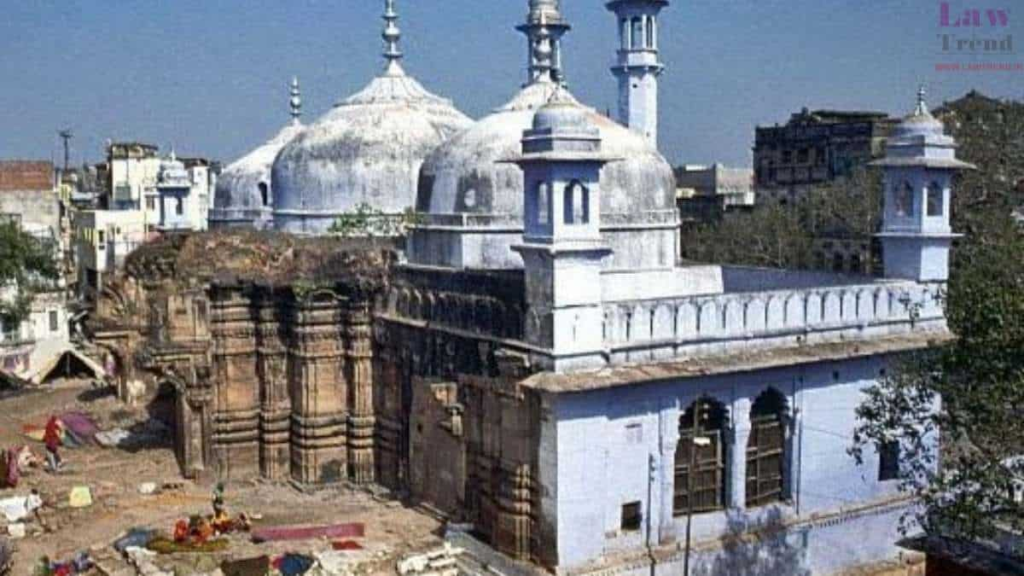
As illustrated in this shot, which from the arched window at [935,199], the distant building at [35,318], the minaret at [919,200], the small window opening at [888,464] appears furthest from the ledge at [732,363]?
the distant building at [35,318]

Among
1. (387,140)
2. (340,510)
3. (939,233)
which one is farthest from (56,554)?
(939,233)

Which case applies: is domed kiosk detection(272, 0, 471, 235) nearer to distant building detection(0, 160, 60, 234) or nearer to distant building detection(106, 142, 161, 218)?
distant building detection(0, 160, 60, 234)

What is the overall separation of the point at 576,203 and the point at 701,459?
3663 millimetres

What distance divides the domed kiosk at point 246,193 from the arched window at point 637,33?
26.7 feet

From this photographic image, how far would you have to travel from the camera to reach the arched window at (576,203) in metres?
12.9

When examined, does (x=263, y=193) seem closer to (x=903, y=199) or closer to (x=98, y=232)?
(x=903, y=199)

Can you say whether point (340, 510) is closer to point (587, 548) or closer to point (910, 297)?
point (587, 548)

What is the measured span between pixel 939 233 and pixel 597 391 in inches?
245

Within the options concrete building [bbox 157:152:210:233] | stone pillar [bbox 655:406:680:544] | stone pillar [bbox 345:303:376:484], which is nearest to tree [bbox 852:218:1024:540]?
stone pillar [bbox 655:406:680:544]

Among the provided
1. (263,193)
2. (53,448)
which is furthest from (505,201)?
(263,193)

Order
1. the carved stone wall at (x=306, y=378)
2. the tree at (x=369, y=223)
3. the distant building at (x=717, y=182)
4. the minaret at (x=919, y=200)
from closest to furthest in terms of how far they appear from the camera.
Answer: the minaret at (x=919, y=200) → the carved stone wall at (x=306, y=378) → the tree at (x=369, y=223) → the distant building at (x=717, y=182)

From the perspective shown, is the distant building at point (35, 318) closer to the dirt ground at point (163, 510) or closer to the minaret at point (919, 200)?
the dirt ground at point (163, 510)

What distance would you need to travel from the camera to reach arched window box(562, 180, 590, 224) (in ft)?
42.4

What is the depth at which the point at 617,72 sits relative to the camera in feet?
Result: 83.3
